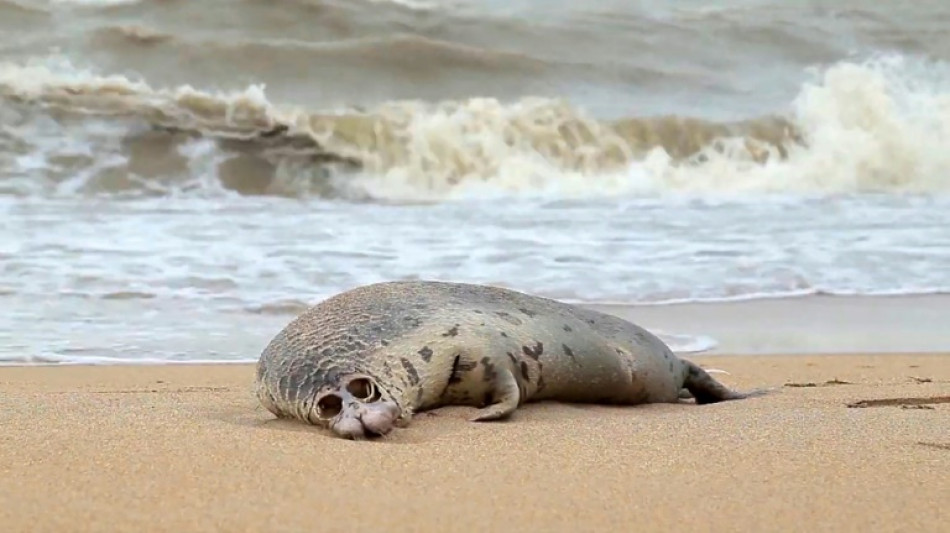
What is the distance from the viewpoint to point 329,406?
3178mm

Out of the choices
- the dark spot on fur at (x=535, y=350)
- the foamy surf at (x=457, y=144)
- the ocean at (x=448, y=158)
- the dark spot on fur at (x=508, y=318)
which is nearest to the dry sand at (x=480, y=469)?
the dark spot on fur at (x=535, y=350)

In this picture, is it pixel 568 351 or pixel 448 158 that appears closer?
pixel 568 351

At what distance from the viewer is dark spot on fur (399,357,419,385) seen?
334cm

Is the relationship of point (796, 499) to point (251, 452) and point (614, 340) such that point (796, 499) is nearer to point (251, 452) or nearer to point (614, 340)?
point (251, 452)

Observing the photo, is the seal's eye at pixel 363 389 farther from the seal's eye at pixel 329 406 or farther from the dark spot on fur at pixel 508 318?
the dark spot on fur at pixel 508 318

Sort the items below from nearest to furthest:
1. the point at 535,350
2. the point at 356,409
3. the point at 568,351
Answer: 1. the point at 356,409
2. the point at 535,350
3. the point at 568,351

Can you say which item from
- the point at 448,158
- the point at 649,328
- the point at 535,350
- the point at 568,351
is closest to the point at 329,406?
the point at 535,350

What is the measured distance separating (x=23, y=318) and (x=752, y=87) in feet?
37.0

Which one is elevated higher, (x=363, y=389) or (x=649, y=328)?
(x=363, y=389)

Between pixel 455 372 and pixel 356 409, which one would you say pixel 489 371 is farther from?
pixel 356 409

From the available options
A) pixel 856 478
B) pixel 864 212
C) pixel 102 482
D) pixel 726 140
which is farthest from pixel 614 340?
pixel 726 140

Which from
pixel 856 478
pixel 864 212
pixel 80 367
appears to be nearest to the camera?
pixel 856 478

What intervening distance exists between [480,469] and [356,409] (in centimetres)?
48

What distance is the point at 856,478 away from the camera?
8.80ft
